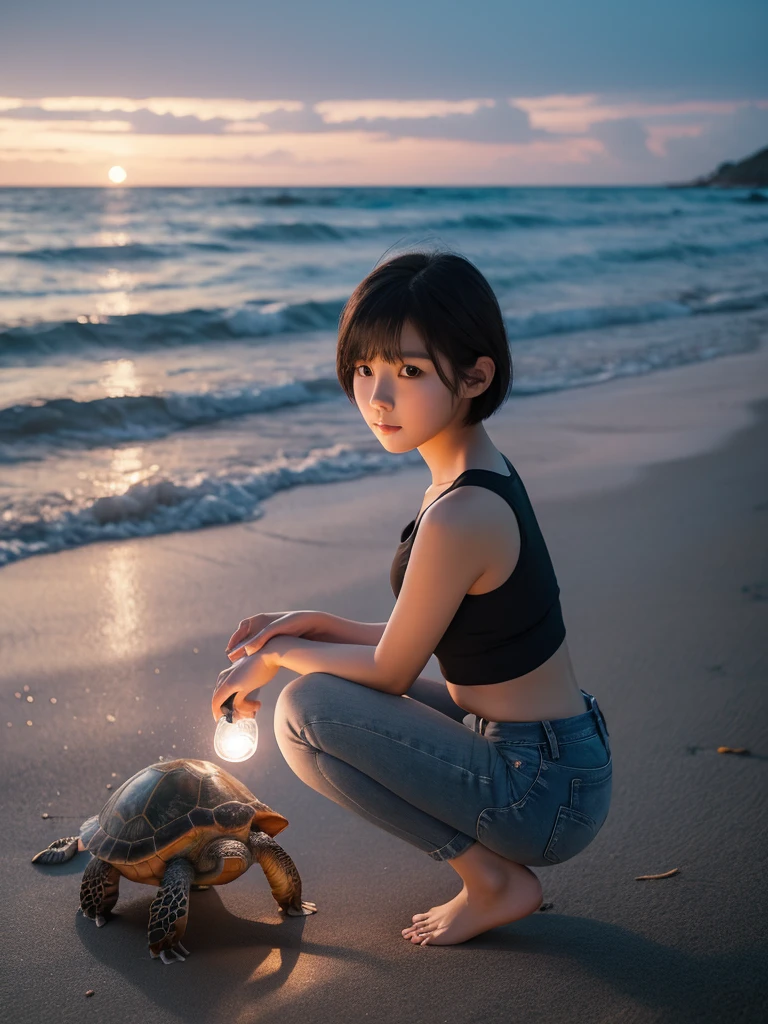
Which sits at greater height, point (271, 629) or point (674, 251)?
point (674, 251)

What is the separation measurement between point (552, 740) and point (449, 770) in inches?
10.4

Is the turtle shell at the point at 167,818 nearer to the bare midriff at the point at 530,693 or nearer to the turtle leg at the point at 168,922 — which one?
the turtle leg at the point at 168,922

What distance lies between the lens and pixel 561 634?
95.8 inches

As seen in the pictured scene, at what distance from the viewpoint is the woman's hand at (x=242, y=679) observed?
248 cm

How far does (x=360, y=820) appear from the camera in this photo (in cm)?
310

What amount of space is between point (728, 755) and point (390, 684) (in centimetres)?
146

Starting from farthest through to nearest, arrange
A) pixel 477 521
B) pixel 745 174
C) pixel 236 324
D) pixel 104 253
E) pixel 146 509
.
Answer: pixel 745 174, pixel 104 253, pixel 236 324, pixel 146 509, pixel 477 521

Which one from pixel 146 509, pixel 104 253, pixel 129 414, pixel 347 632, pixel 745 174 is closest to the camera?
pixel 347 632

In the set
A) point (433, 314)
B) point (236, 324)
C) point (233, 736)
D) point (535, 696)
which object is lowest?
point (233, 736)

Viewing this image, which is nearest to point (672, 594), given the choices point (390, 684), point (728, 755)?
point (728, 755)

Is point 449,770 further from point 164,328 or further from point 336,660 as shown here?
point 164,328

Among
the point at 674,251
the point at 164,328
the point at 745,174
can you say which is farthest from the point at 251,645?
the point at 745,174

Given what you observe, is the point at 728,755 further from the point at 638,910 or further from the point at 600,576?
the point at 600,576

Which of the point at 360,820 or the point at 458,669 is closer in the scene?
the point at 458,669
